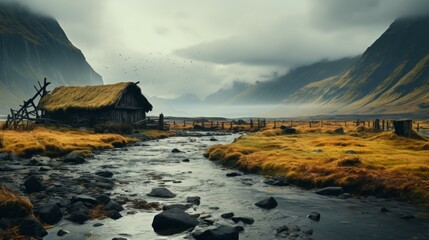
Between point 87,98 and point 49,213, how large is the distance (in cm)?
5653

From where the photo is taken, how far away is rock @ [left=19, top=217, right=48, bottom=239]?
1230cm

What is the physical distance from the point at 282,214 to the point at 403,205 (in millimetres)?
6574

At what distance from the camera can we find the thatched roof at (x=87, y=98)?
6316 centimetres

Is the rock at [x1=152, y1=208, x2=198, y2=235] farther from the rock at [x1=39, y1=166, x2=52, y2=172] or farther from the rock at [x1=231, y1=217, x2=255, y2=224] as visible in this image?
the rock at [x1=39, y1=166, x2=52, y2=172]

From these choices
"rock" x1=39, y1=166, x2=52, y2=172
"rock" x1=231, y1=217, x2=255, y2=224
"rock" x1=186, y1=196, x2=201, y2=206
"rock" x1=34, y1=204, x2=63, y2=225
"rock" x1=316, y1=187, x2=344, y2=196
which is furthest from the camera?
"rock" x1=39, y1=166, x2=52, y2=172

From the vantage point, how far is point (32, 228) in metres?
12.4

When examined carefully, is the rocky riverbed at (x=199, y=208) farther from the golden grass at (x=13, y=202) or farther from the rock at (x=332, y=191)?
the golden grass at (x=13, y=202)

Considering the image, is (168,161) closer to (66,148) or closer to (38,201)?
(66,148)

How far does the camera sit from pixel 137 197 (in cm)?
1895

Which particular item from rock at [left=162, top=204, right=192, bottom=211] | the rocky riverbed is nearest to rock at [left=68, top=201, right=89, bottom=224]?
the rocky riverbed

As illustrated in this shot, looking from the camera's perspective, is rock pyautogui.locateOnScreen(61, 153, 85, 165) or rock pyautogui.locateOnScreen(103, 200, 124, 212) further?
rock pyautogui.locateOnScreen(61, 153, 85, 165)

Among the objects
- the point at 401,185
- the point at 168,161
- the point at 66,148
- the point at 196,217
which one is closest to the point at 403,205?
the point at 401,185

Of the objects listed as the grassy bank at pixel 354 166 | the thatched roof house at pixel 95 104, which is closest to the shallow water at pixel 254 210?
the grassy bank at pixel 354 166

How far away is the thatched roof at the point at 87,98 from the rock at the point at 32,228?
165 ft
